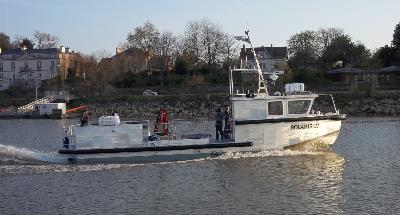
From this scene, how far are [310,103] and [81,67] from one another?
9969 cm

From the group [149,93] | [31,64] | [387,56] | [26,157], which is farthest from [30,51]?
[26,157]

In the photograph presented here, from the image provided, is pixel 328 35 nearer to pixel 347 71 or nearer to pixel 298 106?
pixel 347 71

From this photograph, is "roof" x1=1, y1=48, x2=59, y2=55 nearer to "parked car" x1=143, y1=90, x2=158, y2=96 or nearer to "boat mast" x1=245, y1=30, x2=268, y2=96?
"parked car" x1=143, y1=90, x2=158, y2=96

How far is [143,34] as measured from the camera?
119 metres

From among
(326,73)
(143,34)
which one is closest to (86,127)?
(326,73)

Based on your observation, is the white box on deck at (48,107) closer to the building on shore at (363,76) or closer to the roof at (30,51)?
the building on shore at (363,76)

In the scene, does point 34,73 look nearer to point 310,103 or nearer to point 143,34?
point 143,34

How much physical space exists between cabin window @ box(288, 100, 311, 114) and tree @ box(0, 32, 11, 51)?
133071 millimetres

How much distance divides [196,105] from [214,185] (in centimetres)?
5982

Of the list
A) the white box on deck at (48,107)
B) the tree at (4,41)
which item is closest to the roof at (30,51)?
the tree at (4,41)

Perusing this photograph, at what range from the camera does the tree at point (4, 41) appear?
14990 centimetres

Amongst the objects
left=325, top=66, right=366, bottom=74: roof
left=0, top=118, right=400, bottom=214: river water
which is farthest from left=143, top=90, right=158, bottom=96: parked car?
left=0, top=118, right=400, bottom=214: river water

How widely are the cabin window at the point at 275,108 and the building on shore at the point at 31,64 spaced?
349ft

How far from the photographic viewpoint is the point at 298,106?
27.9m
